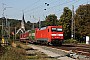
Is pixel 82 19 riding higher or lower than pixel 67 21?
lower

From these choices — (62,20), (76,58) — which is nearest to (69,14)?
(62,20)

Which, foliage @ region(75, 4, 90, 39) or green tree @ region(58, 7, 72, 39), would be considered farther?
green tree @ region(58, 7, 72, 39)

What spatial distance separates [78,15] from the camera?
8738 centimetres

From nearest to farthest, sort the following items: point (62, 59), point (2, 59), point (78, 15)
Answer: point (2, 59) → point (62, 59) → point (78, 15)

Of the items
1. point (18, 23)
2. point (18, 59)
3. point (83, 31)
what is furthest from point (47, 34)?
point (18, 23)

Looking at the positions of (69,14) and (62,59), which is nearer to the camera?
(62,59)

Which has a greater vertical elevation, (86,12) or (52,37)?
(86,12)

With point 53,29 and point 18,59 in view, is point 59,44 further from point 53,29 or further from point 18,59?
point 18,59

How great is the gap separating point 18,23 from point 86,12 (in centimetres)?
6897

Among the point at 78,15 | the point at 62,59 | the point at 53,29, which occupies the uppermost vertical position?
the point at 78,15

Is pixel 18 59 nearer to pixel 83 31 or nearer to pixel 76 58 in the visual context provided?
pixel 76 58

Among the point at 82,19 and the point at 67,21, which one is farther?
the point at 67,21

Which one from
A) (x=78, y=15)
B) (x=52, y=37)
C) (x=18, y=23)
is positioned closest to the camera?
(x=52, y=37)

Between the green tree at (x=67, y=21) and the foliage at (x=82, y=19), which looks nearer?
the foliage at (x=82, y=19)
